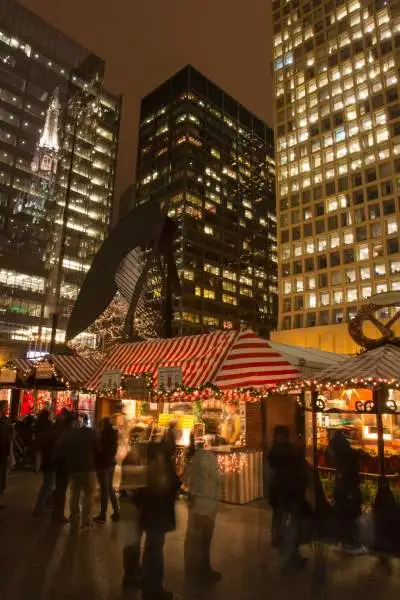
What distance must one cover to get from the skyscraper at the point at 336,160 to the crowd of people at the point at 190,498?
49657mm

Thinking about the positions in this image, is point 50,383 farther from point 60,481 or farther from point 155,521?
point 155,521

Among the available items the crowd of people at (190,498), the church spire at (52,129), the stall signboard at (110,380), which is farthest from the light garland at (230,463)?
the church spire at (52,129)

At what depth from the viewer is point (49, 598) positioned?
5.09 meters

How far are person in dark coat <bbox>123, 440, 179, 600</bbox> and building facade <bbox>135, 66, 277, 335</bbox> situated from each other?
287ft

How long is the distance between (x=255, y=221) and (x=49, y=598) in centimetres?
11641

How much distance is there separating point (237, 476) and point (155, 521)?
209 inches

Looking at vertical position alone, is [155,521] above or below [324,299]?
below

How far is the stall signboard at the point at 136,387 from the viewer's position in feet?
38.3

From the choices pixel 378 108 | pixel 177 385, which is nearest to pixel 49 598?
pixel 177 385

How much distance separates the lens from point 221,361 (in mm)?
10797

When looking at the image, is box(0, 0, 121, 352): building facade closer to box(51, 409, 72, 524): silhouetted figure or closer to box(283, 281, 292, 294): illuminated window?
box(283, 281, 292, 294): illuminated window

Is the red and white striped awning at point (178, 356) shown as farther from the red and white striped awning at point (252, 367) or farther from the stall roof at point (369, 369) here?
the stall roof at point (369, 369)

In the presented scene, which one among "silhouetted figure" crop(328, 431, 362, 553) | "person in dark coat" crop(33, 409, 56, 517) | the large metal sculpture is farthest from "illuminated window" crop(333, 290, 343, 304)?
"silhouetted figure" crop(328, 431, 362, 553)

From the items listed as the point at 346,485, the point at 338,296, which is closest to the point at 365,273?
the point at 338,296
